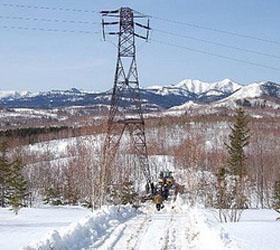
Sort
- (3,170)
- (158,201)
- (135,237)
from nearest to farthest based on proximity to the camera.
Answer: (135,237), (158,201), (3,170)

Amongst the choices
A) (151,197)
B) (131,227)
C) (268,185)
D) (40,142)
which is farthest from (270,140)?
(131,227)

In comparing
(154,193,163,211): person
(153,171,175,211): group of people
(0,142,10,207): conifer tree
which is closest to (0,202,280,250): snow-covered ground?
(154,193,163,211): person

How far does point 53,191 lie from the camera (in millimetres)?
61344

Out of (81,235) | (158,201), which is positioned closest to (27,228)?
(81,235)

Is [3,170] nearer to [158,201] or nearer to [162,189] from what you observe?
[162,189]

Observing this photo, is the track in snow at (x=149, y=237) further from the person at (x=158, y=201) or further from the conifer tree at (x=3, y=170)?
the conifer tree at (x=3, y=170)

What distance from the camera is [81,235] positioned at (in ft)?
48.5

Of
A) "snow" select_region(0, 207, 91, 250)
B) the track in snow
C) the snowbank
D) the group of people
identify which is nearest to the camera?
the snowbank

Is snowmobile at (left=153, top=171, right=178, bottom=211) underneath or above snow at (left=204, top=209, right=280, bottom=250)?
underneath

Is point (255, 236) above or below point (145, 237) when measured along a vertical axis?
below

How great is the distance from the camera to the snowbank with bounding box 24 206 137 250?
12273 millimetres

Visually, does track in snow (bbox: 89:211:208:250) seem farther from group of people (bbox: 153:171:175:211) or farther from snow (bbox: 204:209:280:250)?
group of people (bbox: 153:171:175:211)

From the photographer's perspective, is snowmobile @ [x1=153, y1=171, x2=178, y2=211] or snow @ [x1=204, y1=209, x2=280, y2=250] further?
snowmobile @ [x1=153, y1=171, x2=178, y2=211]

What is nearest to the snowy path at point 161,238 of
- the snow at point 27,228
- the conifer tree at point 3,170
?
the snow at point 27,228
